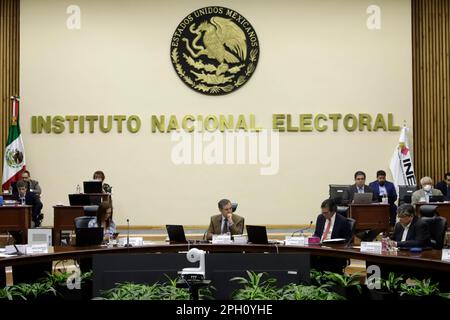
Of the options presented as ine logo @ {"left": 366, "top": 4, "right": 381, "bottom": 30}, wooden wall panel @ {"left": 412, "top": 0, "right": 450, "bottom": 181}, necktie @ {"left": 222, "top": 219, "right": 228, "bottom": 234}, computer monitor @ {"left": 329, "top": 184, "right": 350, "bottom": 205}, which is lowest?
necktie @ {"left": 222, "top": 219, "right": 228, "bottom": 234}

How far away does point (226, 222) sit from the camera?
862cm

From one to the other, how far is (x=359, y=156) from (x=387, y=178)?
2.02 ft

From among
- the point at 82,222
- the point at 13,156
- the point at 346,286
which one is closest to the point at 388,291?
the point at 346,286

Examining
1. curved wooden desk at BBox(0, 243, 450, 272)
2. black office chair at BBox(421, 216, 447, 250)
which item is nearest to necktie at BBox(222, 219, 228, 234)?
curved wooden desk at BBox(0, 243, 450, 272)

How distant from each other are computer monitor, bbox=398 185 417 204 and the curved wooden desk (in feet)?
15.0

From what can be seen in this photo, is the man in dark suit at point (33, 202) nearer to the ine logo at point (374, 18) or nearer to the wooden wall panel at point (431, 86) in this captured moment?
the ine logo at point (374, 18)

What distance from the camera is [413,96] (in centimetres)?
1302

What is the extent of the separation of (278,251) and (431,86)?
6800mm

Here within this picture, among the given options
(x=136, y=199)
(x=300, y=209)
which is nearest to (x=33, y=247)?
(x=136, y=199)

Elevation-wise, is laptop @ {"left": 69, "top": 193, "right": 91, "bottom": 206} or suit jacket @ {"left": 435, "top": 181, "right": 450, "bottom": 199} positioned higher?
suit jacket @ {"left": 435, "top": 181, "right": 450, "bottom": 199}

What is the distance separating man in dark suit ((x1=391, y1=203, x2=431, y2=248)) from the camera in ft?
22.8

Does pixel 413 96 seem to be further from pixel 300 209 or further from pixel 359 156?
pixel 300 209

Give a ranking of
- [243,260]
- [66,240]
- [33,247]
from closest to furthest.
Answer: [243,260] < [33,247] < [66,240]

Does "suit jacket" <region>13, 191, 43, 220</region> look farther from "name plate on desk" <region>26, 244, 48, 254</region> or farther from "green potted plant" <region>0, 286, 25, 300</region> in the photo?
"green potted plant" <region>0, 286, 25, 300</region>
